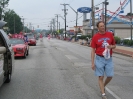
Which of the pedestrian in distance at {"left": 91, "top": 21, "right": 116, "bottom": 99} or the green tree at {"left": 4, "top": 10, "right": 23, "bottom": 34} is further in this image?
the green tree at {"left": 4, "top": 10, "right": 23, "bottom": 34}

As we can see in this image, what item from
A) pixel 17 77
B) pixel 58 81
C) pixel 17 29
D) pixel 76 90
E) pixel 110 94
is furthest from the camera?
pixel 17 29

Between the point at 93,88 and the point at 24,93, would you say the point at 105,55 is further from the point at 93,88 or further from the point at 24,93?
the point at 24,93

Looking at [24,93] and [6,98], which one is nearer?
[6,98]

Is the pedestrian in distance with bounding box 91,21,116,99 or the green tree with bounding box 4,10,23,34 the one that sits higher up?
→ the green tree with bounding box 4,10,23,34

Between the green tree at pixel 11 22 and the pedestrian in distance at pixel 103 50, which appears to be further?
the green tree at pixel 11 22

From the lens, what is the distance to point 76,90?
759 cm

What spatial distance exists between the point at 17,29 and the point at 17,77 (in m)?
104

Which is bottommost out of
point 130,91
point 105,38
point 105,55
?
point 130,91

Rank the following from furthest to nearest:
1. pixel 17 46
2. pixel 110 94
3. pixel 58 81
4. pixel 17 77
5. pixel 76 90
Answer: pixel 17 46
pixel 17 77
pixel 58 81
pixel 76 90
pixel 110 94

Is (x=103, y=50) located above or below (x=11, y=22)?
below

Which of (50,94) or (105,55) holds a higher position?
(105,55)

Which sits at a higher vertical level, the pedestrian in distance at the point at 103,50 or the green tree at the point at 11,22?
the green tree at the point at 11,22

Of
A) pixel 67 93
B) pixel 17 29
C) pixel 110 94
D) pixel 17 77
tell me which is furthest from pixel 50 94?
pixel 17 29

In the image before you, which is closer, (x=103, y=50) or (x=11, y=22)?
(x=103, y=50)
